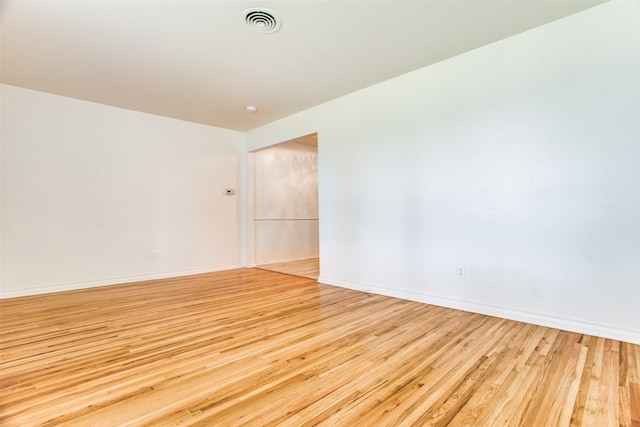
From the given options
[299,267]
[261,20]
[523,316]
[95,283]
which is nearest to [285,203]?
[299,267]

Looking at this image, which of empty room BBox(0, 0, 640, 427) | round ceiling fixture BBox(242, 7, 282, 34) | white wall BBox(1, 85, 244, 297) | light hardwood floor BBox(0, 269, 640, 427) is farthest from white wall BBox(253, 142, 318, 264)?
round ceiling fixture BBox(242, 7, 282, 34)

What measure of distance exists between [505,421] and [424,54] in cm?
289

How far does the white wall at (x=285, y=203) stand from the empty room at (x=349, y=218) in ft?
4.94

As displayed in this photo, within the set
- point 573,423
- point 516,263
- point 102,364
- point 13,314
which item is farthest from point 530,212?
point 13,314

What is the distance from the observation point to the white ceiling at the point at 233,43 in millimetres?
2223

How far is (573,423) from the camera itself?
1.29 m

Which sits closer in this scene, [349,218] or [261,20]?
[261,20]

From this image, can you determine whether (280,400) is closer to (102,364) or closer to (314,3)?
(102,364)

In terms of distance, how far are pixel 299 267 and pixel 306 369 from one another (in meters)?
3.76

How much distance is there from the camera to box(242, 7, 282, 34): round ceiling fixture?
224 cm

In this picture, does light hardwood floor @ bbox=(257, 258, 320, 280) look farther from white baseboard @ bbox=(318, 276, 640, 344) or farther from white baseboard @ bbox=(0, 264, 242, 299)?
white baseboard @ bbox=(318, 276, 640, 344)

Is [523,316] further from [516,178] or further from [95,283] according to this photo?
[95,283]

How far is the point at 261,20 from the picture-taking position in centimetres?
234

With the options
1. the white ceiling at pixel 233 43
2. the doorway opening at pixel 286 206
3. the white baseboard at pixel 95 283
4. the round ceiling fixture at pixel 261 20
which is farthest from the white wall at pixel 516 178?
the white baseboard at pixel 95 283
